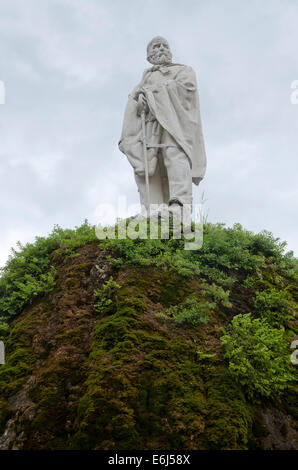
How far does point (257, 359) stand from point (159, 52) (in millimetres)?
7839

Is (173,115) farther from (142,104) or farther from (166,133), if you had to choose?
(142,104)

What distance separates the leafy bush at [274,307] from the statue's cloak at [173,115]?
4083mm

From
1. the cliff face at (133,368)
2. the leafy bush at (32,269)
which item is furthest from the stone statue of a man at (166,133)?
the cliff face at (133,368)

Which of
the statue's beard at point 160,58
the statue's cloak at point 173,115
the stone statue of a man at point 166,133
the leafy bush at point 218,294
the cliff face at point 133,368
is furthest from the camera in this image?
the statue's beard at point 160,58

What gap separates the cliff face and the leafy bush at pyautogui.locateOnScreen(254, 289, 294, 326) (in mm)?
104

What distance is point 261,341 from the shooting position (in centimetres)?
420

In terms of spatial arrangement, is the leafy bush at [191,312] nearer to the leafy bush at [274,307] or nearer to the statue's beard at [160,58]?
the leafy bush at [274,307]

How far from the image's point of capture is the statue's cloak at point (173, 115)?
8.98m

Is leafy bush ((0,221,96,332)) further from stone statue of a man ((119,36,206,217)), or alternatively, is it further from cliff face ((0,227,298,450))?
stone statue of a man ((119,36,206,217))

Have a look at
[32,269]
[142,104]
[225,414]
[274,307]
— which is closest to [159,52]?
[142,104]

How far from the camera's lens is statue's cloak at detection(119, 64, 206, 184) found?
29.5 feet

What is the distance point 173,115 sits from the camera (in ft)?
29.6
